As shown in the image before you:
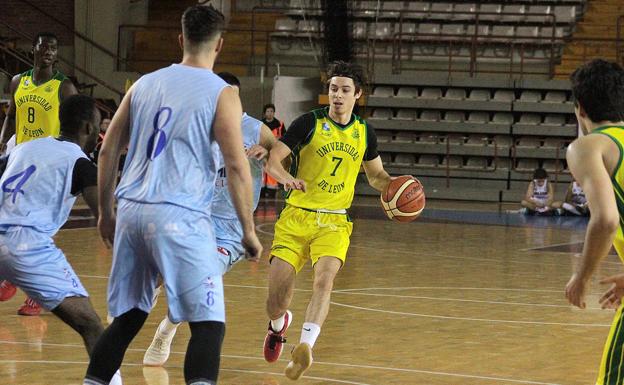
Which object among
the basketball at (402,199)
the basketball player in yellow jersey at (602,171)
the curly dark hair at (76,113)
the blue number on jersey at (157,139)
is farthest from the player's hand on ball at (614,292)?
the basketball at (402,199)

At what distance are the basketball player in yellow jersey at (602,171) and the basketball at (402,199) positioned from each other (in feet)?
11.3

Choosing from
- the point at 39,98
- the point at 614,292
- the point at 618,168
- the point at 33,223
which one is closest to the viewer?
the point at 618,168

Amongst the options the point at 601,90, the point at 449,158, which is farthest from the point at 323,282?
the point at 449,158

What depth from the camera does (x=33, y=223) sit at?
5.73m

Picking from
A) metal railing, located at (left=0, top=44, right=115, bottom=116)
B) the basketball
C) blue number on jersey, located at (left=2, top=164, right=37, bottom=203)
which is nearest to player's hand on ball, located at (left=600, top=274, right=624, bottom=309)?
blue number on jersey, located at (left=2, top=164, right=37, bottom=203)

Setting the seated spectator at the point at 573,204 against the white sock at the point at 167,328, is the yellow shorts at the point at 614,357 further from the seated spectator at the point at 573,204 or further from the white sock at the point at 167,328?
the seated spectator at the point at 573,204

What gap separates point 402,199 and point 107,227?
320 cm

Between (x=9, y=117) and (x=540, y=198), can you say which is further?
(x=540, y=198)

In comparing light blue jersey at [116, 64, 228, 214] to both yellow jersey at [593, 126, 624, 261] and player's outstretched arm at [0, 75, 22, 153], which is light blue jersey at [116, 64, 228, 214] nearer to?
yellow jersey at [593, 126, 624, 261]

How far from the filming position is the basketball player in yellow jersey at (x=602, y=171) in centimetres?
405

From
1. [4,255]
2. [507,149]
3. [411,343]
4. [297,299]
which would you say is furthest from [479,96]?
[4,255]

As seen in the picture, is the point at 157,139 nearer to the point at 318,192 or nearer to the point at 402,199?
the point at 318,192

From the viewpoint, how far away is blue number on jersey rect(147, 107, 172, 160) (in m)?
4.68

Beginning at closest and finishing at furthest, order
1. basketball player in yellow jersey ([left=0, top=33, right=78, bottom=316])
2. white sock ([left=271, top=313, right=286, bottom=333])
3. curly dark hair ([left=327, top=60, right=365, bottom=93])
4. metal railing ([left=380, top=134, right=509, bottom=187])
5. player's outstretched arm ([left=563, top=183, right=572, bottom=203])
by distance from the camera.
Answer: white sock ([left=271, top=313, right=286, bottom=333]), curly dark hair ([left=327, top=60, right=365, bottom=93]), basketball player in yellow jersey ([left=0, top=33, right=78, bottom=316]), player's outstretched arm ([left=563, top=183, right=572, bottom=203]), metal railing ([left=380, top=134, right=509, bottom=187])
